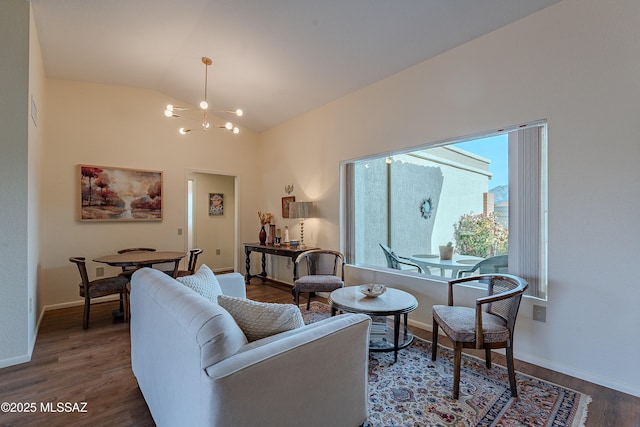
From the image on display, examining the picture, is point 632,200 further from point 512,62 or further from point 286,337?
point 286,337

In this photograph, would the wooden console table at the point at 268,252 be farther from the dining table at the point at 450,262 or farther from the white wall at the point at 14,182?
the white wall at the point at 14,182

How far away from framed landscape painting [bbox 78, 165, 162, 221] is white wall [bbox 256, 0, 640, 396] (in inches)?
174

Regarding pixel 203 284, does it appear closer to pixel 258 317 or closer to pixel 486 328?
pixel 258 317

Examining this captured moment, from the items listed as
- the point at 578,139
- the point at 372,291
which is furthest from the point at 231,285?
the point at 578,139

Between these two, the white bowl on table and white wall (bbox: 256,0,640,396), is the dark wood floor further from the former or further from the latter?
the white bowl on table

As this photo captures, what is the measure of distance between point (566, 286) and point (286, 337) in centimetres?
232

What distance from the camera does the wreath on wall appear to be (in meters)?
4.12

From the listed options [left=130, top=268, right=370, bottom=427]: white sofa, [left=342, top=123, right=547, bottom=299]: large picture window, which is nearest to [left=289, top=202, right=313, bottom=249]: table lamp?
[left=342, top=123, right=547, bottom=299]: large picture window

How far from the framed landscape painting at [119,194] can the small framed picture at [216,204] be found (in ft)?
5.69

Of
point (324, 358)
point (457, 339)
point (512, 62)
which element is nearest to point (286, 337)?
point (324, 358)

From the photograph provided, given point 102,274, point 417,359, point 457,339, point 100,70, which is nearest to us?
point 457,339

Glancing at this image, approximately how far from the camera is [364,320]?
1.62 meters

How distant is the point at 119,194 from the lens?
4.48 meters

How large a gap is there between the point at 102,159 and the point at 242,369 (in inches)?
181
